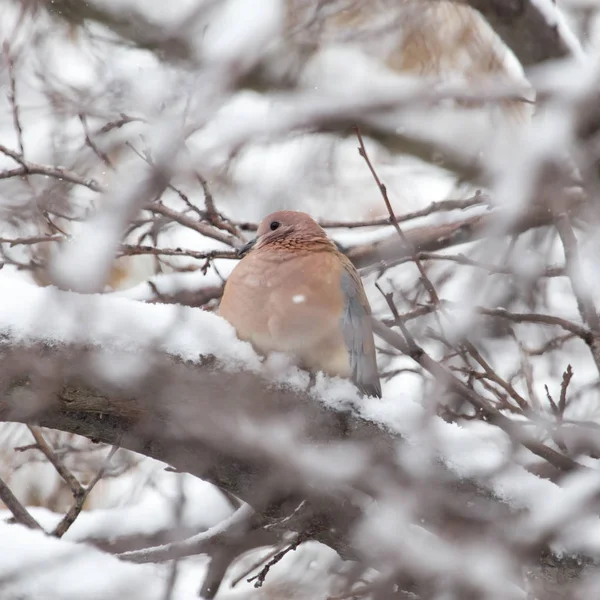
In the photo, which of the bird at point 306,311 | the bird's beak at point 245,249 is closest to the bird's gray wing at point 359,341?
the bird at point 306,311

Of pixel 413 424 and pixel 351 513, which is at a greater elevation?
pixel 413 424

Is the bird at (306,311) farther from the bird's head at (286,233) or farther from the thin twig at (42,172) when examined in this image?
the thin twig at (42,172)

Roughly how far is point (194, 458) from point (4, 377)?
26.3 inches

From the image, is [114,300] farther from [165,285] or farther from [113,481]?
[113,481]

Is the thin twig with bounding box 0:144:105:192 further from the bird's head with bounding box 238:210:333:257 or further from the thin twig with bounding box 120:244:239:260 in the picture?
the bird's head with bounding box 238:210:333:257

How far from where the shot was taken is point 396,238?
14.2 ft

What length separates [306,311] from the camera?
3.35 m

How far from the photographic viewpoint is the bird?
3285 mm

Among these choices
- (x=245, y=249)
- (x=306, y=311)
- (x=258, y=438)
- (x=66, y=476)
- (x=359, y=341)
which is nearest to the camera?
(x=258, y=438)

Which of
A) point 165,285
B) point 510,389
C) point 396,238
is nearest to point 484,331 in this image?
point 396,238

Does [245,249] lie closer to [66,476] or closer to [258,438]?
[66,476]

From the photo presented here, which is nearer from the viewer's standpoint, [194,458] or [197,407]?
[197,407]

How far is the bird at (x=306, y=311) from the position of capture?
3285mm

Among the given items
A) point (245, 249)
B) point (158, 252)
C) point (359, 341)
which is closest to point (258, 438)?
point (359, 341)
